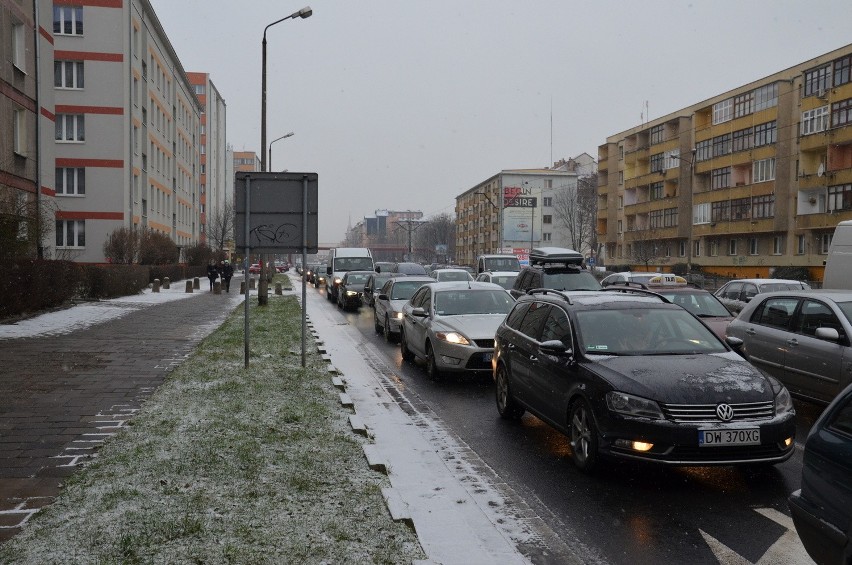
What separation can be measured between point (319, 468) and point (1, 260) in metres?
13.9

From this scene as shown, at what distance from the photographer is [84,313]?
21641mm

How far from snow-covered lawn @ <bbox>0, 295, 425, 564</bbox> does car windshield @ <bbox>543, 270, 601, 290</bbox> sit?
30.5 ft

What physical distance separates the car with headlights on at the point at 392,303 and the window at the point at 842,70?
37.4 metres

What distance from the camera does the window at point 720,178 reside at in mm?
57375

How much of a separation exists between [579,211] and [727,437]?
A: 3832 inches

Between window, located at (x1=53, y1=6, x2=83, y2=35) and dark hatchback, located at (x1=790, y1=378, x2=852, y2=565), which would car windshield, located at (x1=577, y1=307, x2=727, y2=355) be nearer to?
dark hatchback, located at (x1=790, y1=378, x2=852, y2=565)

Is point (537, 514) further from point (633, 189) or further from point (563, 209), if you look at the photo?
point (563, 209)

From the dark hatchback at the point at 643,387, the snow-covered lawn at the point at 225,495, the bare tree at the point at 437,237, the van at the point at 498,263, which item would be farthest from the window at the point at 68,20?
the bare tree at the point at 437,237

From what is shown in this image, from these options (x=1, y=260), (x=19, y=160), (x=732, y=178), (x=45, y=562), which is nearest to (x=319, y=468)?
(x=45, y=562)

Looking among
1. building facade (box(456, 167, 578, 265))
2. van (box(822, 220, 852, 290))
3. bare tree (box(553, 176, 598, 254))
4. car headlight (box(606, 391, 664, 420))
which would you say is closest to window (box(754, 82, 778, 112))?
van (box(822, 220, 852, 290))

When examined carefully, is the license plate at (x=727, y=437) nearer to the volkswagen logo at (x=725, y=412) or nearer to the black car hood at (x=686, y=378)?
the volkswagen logo at (x=725, y=412)

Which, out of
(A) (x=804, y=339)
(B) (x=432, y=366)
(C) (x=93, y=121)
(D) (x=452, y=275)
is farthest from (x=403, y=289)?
(C) (x=93, y=121)

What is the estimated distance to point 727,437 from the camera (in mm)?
5578

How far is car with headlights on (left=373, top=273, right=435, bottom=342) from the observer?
56.4ft
